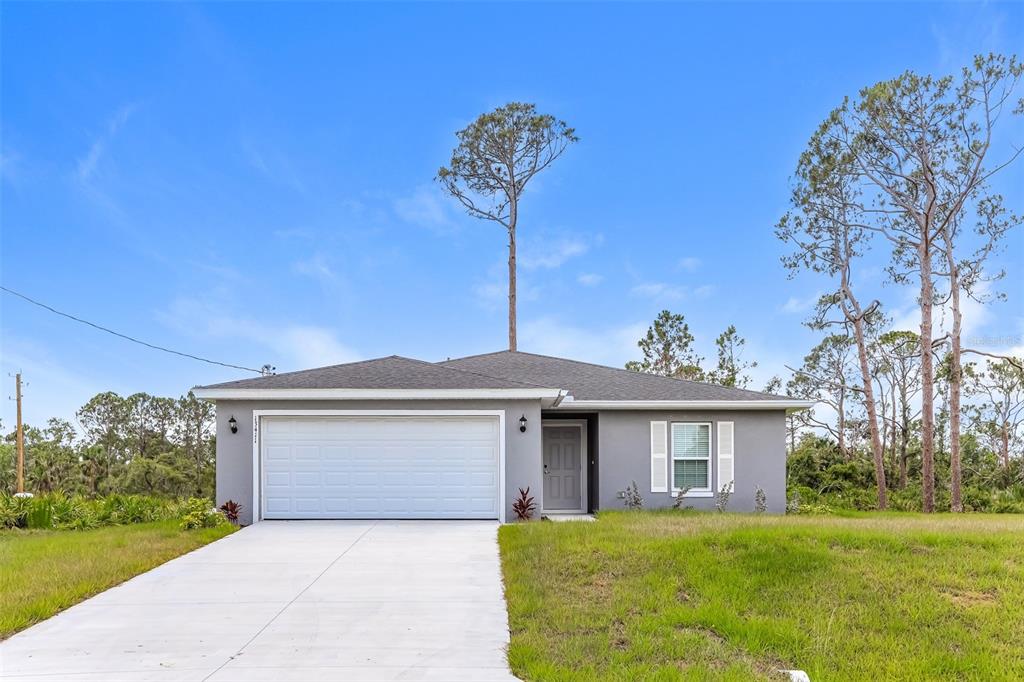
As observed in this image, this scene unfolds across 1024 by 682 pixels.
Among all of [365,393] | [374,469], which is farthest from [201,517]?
[365,393]

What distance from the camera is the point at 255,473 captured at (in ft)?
41.7

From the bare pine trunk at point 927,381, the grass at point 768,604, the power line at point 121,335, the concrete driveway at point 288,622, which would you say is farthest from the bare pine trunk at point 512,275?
the grass at point 768,604

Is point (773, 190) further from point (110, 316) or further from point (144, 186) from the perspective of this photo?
point (110, 316)

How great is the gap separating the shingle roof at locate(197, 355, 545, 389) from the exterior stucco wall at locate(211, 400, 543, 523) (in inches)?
11.7

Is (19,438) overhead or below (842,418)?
below

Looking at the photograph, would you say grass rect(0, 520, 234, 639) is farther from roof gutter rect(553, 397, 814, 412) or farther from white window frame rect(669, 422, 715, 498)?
white window frame rect(669, 422, 715, 498)

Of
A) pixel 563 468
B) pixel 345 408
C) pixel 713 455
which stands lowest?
pixel 563 468

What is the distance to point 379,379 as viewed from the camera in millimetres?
13266

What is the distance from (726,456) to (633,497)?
2.14m

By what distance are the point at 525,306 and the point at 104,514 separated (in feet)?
51.7

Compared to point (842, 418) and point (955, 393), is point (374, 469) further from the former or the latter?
point (842, 418)

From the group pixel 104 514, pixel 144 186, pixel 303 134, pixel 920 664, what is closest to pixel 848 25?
pixel 303 134

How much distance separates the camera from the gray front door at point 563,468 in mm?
15828

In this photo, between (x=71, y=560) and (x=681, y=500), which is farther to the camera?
(x=681, y=500)
